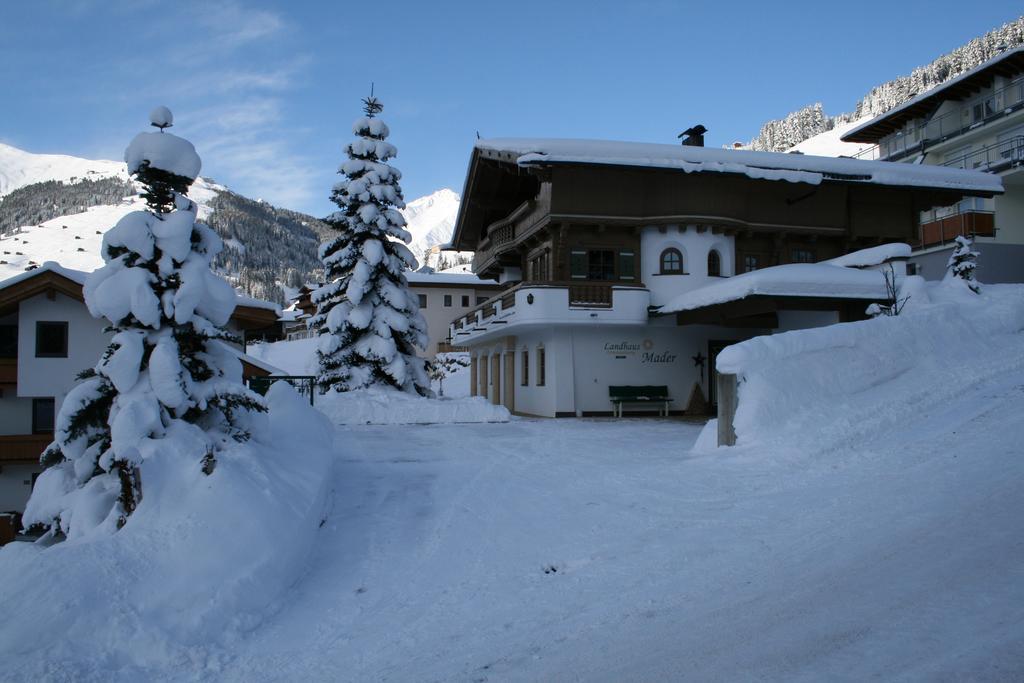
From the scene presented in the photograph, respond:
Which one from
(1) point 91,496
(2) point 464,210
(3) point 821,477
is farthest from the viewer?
(2) point 464,210

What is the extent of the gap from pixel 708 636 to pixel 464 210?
3018cm

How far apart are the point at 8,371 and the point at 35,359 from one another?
3.03ft

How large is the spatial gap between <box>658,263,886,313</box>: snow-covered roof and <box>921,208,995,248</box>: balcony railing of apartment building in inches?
582

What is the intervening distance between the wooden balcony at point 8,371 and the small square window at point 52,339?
91 centimetres

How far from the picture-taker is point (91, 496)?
6777 millimetres

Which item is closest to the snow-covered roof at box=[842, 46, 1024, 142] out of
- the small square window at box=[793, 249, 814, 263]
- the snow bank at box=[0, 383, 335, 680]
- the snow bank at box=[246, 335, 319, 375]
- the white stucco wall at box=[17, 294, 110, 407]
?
the small square window at box=[793, 249, 814, 263]

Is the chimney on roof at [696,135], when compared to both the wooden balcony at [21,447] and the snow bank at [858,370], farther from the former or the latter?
the wooden balcony at [21,447]

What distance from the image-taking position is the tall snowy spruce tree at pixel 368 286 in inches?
950

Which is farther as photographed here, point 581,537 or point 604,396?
point 604,396

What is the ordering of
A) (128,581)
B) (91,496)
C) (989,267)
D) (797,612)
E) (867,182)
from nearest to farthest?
(797,612)
(128,581)
(91,496)
(867,182)
(989,267)

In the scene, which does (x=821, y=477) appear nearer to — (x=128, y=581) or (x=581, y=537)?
(x=581, y=537)

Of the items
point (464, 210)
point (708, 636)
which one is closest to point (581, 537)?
point (708, 636)

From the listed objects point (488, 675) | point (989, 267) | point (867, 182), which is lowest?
point (488, 675)

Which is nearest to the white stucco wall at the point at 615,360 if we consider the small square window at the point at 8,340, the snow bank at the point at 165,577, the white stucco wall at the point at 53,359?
the white stucco wall at the point at 53,359
